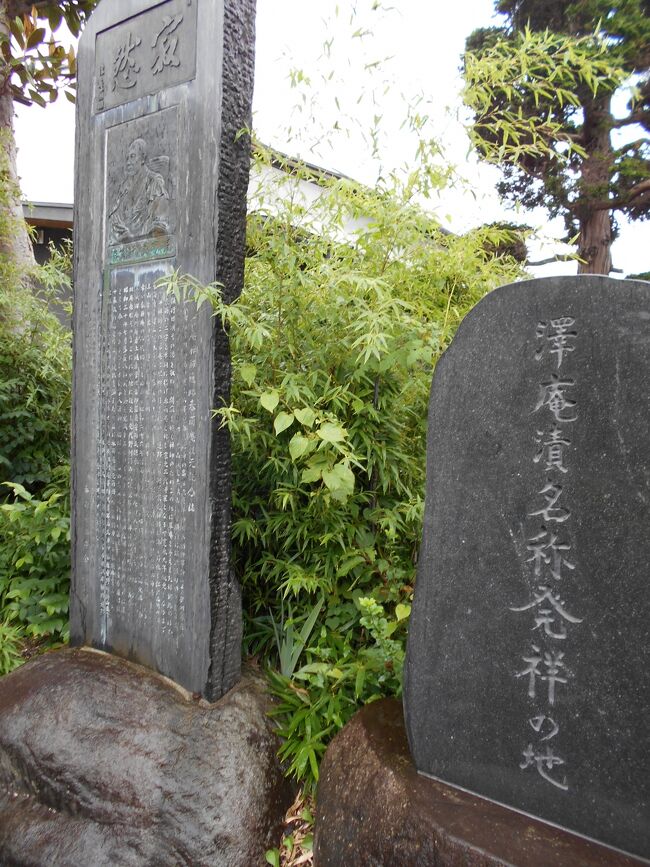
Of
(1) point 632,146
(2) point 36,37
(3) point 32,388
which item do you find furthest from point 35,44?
(1) point 632,146

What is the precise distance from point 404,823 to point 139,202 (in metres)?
2.87

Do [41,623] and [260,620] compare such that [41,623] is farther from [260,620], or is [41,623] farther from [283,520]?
[283,520]

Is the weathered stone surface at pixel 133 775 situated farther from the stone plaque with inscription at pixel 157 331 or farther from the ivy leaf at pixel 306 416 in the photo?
the ivy leaf at pixel 306 416

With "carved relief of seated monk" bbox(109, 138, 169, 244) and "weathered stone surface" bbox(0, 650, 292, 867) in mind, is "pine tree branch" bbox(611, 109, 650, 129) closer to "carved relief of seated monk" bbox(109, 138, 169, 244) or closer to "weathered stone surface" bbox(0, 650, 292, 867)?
"carved relief of seated monk" bbox(109, 138, 169, 244)

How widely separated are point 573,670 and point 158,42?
324 cm

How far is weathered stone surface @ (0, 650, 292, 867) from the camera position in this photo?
2.43m

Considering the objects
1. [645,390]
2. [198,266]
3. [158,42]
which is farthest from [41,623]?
[645,390]

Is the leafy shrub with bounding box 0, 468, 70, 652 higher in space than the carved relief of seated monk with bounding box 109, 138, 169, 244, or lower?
lower

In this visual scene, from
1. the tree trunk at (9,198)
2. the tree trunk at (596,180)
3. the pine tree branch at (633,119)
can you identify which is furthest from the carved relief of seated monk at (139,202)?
the pine tree branch at (633,119)

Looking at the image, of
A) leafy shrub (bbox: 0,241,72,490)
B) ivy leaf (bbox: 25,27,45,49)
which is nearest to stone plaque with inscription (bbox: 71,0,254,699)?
leafy shrub (bbox: 0,241,72,490)

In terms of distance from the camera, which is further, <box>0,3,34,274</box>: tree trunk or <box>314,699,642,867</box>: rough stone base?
<box>0,3,34,274</box>: tree trunk

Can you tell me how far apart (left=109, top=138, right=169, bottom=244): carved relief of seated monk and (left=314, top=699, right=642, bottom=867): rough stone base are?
240cm

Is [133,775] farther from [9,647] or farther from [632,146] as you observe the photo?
[632,146]

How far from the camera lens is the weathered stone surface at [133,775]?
7.97ft
